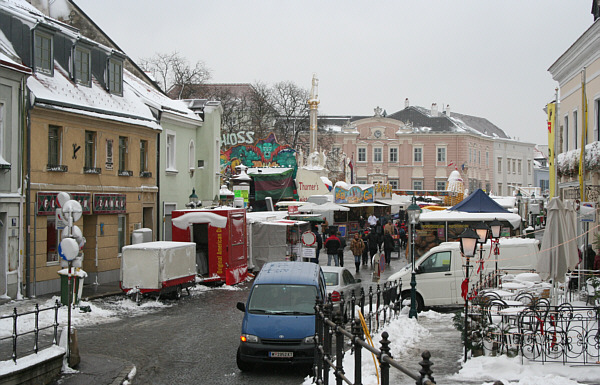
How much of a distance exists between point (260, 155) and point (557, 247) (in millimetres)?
39060

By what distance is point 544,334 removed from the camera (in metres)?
11.3

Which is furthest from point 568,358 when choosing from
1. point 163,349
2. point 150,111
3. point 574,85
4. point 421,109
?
point 421,109

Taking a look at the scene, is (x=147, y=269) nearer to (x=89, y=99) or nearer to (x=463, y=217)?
(x=89, y=99)

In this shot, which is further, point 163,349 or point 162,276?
point 162,276

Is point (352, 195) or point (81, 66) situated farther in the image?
point (352, 195)

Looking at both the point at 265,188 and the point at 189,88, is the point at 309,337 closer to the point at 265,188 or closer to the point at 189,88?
the point at 265,188

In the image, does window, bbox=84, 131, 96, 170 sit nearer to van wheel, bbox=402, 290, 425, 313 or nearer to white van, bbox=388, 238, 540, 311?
white van, bbox=388, 238, 540, 311

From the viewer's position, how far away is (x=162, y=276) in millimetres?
20422

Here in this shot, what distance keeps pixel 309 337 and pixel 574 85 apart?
1832 cm

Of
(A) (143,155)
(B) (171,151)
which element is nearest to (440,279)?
(A) (143,155)

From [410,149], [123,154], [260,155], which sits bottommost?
[123,154]

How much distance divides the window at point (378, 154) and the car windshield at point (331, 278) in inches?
3001

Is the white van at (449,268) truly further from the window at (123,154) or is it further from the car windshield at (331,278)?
the window at (123,154)

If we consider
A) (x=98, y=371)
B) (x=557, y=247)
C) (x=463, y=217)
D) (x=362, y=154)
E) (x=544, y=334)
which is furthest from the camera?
(x=362, y=154)
